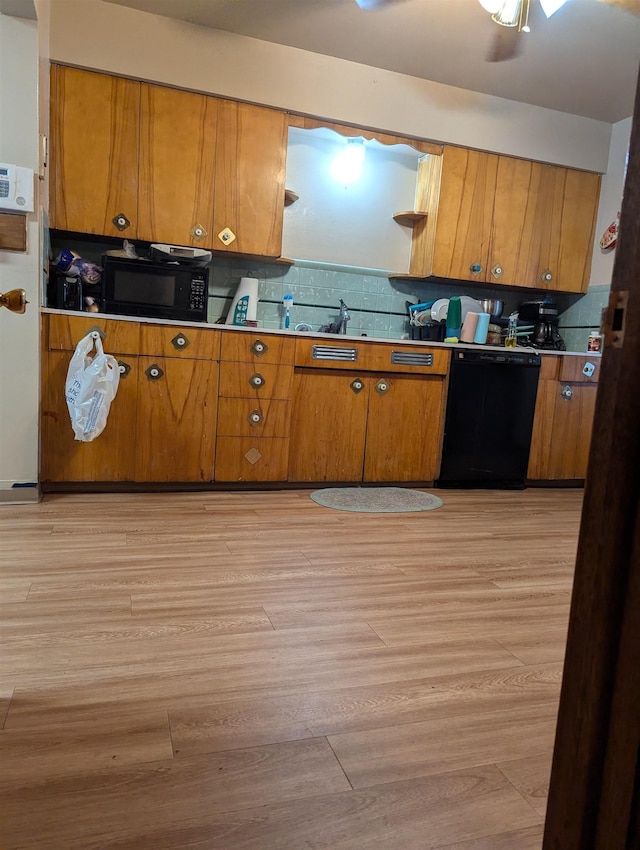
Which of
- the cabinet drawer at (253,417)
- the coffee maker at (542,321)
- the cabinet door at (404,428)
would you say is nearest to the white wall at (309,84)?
the coffee maker at (542,321)

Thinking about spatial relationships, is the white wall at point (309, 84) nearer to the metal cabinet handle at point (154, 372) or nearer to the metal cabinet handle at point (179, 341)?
the metal cabinet handle at point (179, 341)

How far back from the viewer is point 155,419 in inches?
111

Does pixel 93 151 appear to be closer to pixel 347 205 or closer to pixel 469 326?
pixel 347 205

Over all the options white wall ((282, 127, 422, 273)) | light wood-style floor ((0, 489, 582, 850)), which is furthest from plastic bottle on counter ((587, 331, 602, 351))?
light wood-style floor ((0, 489, 582, 850))

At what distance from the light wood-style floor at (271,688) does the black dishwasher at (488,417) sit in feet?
3.69

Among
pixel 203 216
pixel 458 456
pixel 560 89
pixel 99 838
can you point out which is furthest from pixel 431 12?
pixel 99 838

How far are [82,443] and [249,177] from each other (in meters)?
1.68

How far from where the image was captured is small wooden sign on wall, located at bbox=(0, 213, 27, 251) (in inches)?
94.1

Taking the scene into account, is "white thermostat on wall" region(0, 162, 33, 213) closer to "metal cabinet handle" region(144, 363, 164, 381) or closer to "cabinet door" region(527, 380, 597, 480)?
"metal cabinet handle" region(144, 363, 164, 381)

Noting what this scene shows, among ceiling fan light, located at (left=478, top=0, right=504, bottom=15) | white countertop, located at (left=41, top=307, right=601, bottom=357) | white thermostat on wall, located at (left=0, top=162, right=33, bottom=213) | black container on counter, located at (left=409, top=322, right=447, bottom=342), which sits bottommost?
white countertop, located at (left=41, top=307, right=601, bottom=357)

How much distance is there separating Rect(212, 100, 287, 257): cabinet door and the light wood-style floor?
5.51ft

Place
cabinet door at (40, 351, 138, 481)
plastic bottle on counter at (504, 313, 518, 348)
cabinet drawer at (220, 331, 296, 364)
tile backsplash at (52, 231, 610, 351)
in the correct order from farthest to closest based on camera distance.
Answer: plastic bottle on counter at (504, 313, 518, 348) < tile backsplash at (52, 231, 610, 351) < cabinet drawer at (220, 331, 296, 364) < cabinet door at (40, 351, 138, 481)

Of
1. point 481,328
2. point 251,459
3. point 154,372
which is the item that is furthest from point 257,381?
point 481,328

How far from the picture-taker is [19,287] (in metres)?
2.47
